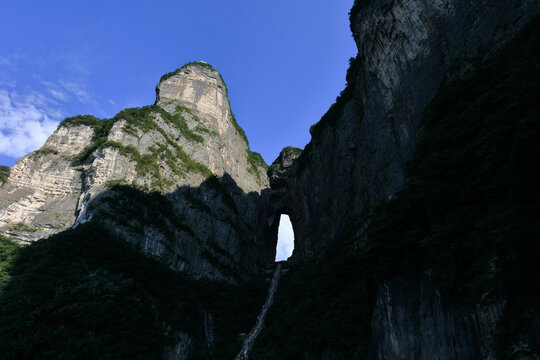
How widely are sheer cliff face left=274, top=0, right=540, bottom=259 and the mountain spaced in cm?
17

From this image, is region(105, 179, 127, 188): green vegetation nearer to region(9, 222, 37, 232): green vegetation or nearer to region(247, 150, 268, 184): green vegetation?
region(9, 222, 37, 232): green vegetation

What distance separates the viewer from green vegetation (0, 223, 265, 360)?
857 inches

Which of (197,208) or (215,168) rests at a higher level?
(215,168)

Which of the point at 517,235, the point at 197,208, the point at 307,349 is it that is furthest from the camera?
the point at 197,208

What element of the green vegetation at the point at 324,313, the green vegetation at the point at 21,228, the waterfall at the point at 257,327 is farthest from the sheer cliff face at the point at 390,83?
the green vegetation at the point at 21,228

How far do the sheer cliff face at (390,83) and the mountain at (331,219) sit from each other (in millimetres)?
172

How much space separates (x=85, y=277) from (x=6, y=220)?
1940cm

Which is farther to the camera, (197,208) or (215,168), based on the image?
(215,168)

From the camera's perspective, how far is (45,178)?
4459cm

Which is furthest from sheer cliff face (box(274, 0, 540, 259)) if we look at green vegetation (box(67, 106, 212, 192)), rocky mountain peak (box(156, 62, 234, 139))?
rocky mountain peak (box(156, 62, 234, 139))

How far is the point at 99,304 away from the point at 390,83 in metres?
30.3

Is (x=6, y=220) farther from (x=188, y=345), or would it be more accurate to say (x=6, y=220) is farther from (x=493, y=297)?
(x=493, y=297)

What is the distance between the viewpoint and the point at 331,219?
4253 centimetres

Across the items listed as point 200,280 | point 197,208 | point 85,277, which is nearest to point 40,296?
point 85,277
